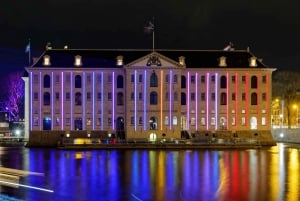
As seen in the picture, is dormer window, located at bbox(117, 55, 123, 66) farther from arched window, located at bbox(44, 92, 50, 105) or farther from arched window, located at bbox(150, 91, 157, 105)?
arched window, located at bbox(44, 92, 50, 105)

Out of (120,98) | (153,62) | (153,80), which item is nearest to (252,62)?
(153,62)

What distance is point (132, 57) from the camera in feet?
388

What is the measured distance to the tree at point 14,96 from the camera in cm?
15525

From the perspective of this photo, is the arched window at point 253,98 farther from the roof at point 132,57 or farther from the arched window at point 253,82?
the roof at point 132,57

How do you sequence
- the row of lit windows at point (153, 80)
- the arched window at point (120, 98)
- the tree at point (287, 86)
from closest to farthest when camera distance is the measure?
the row of lit windows at point (153, 80), the arched window at point (120, 98), the tree at point (287, 86)

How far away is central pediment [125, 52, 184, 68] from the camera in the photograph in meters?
113

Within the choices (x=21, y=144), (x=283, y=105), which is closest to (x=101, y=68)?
(x=21, y=144)

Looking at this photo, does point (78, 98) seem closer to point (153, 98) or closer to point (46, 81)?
point (46, 81)

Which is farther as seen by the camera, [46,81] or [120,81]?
[120,81]

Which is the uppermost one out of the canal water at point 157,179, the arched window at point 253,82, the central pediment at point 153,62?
the central pediment at point 153,62

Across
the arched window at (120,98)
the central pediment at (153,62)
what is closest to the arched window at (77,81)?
the arched window at (120,98)

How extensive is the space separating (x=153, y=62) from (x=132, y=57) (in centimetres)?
701

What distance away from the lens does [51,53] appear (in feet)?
385

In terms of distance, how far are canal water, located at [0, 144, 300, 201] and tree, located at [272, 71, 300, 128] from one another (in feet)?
200
